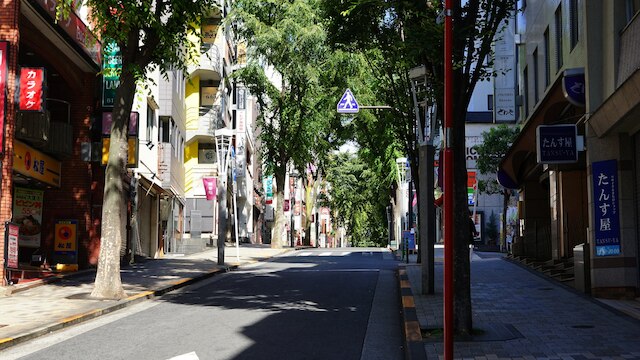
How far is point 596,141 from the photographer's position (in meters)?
13.4

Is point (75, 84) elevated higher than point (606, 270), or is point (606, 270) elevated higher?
point (75, 84)

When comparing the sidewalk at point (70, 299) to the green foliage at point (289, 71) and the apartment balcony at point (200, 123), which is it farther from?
the apartment balcony at point (200, 123)

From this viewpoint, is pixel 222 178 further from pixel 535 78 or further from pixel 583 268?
pixel 583 268

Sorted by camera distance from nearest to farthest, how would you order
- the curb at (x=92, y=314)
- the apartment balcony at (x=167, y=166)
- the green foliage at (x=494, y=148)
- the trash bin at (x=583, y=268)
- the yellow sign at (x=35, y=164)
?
1. the curb at (x=92, y=314)
2. the trash bin at (x=583, y=268)
3. the yellow sign at (x=35, y=164)
4. the apartment balcony at (x=167, y=166)
5. the green foliage at (x=494, y=148)

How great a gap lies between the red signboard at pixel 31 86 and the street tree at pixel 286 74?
67.6 feet

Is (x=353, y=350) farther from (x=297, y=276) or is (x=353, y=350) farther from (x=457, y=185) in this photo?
(x=297, y=276)

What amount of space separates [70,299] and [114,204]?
209 cm

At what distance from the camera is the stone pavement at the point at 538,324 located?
7.96m

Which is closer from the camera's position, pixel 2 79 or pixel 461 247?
pixel 461 247

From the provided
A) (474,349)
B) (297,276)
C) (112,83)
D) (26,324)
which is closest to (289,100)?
(112,83)

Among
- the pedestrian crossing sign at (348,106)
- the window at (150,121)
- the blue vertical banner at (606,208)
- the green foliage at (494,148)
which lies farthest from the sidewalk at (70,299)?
the green foliage at (494,148)

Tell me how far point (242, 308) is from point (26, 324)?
152 inches

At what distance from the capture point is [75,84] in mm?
21062

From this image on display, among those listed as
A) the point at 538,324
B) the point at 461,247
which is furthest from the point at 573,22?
the point at 461,247
